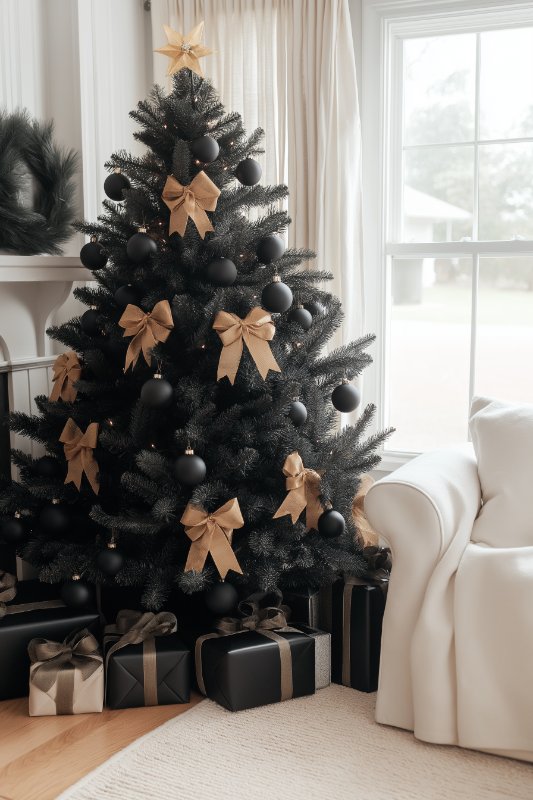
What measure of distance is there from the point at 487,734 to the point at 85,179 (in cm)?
225

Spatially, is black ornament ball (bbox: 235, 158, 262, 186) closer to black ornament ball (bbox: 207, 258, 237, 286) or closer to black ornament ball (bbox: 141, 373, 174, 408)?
black ornament ball (bbox: 207, 258, 237, 286)

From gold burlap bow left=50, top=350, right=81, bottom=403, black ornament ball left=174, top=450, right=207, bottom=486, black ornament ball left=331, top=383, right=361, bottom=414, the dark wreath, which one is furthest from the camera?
the dark wreath

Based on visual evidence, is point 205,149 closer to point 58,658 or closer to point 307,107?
point 307,107

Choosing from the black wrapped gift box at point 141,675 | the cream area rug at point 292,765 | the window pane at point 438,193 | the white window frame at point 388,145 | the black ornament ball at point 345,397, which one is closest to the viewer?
the cream area rug at point 292,765

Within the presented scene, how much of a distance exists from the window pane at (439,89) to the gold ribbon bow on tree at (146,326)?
1.47 metres

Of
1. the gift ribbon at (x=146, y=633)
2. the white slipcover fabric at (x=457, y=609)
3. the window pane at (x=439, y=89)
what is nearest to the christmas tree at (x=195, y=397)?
the gift ribbon at (x=146, y=633)

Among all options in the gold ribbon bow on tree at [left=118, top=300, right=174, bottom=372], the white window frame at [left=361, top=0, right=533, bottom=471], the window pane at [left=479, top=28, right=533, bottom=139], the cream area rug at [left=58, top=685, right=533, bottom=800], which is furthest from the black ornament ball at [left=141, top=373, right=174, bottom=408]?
the window pane at [left=479, top=28, right=533, bottom=139]

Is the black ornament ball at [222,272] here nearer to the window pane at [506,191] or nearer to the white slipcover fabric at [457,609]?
the white slipcover fabric at [457,609]

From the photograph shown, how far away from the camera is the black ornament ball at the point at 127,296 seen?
7.61ft

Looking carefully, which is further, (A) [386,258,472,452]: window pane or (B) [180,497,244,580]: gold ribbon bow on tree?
(A) [386,258,472,452]: window pane

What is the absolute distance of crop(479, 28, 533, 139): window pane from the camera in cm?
303

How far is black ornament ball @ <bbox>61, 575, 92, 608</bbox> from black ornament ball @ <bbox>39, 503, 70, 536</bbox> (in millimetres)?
165

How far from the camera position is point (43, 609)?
2.39 meters

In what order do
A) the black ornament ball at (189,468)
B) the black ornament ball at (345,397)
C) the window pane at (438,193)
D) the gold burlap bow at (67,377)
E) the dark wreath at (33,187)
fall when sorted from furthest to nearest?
the window pane at (438,193), the dark wreath at (33,187), the gold burlap bow at (67,377), the black ornament ball at (345,397), the black ornament ball at (189,468)
